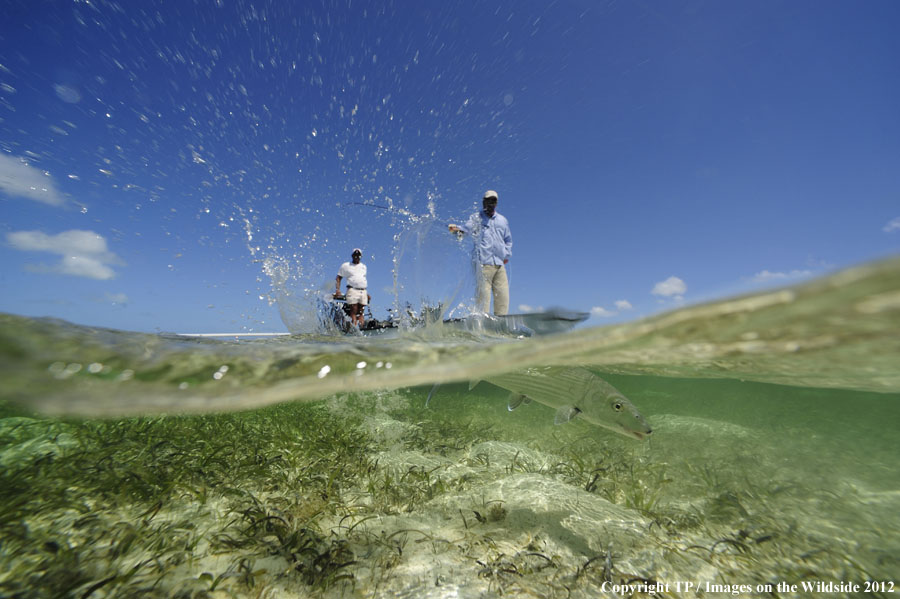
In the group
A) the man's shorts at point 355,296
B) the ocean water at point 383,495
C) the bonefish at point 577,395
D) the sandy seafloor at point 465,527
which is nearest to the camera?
the ocean water at point 383,495

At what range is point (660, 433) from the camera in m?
8.43

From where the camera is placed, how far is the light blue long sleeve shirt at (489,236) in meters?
9.13

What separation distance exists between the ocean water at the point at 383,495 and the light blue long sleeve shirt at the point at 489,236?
220 inches

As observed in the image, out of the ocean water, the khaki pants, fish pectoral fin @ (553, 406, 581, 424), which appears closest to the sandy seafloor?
the ocean water

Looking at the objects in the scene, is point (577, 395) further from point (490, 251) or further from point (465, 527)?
point (490, 251)

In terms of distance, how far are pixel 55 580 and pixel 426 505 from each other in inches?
116

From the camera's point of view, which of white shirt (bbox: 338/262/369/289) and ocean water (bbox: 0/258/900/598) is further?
white shirt (bbox: 338/262/369/289)

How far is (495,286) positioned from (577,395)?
5.58 meters

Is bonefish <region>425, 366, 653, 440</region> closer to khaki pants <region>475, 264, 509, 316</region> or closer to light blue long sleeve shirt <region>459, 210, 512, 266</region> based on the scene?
khaki pants <region>475, 264, 509, 316</region>

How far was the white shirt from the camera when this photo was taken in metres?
11.6

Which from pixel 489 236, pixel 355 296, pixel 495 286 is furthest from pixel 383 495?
pixel 355 296

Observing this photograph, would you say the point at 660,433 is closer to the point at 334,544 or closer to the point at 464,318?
the point at 464,318

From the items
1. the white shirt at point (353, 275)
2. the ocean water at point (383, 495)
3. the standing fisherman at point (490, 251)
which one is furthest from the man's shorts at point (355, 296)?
the ocean water at point (383, 495)

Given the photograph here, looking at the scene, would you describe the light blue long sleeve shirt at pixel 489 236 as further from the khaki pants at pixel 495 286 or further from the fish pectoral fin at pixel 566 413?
the fish pectoral fin at pixel 566 413
